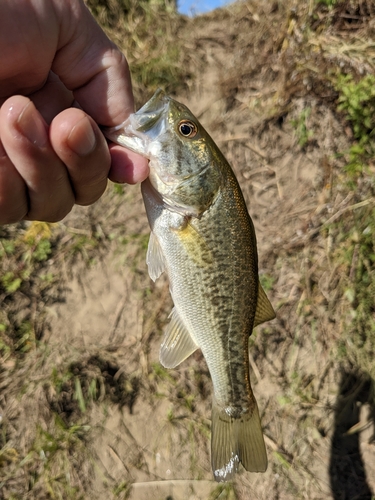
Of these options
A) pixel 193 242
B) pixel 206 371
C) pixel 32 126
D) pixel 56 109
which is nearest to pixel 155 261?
pixel 193 242

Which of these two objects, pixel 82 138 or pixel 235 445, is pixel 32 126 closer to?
pixel 82 138

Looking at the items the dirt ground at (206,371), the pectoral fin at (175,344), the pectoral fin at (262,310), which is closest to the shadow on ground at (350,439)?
the dirt ground at (206,371)

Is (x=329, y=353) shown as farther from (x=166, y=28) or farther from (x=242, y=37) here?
(x=166, y=28)

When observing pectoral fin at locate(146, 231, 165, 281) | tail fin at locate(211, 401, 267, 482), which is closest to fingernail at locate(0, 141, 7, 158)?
pectoral fin at locate(146, 231, 165, 281)

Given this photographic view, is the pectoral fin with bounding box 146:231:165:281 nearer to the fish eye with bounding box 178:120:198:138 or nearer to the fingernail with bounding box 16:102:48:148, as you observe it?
the fish eye with bounding box 178:120:198:138

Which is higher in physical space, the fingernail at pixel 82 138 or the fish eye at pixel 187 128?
the fingernail at pixel 82 138

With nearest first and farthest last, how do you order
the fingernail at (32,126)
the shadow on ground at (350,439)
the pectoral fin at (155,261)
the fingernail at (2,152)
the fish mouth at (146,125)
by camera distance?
A: the fingernail at (32,126) → the fingernail at (2,152) → the fish mouth at (146,125) → the pectoral fin at (155,261) → the shadow on ground at (350,439)

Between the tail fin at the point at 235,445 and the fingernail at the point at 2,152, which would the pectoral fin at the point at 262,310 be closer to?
the tail fin at the point at 235,445
